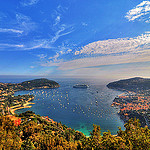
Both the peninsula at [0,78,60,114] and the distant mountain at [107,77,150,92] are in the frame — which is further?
the distant mountain at [107,77,150,92]

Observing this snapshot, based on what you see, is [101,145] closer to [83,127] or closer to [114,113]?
[83,127]

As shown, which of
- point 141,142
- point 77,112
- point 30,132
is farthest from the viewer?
point 77,112

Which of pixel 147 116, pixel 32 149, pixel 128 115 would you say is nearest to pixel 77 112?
pixel 128 115

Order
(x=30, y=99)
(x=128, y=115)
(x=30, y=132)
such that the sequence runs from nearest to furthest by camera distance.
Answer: (x=30, y=132), (x=128, y=115), (x=30, y=99)

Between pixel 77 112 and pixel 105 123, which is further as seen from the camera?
pixel 77 112

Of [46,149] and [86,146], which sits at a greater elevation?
[86,146]

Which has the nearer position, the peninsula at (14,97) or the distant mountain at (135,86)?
the peninsula at (14,97)

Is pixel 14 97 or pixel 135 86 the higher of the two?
pixel 14 97

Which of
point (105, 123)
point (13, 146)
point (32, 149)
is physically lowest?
point (105, 123)

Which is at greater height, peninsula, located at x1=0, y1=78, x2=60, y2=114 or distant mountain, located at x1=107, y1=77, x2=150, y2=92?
peninsula, located at x1=0, y1=78, x2=60, y2=114

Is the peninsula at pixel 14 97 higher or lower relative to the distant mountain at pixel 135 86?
higher

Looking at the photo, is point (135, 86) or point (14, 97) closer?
point (14, 97)
